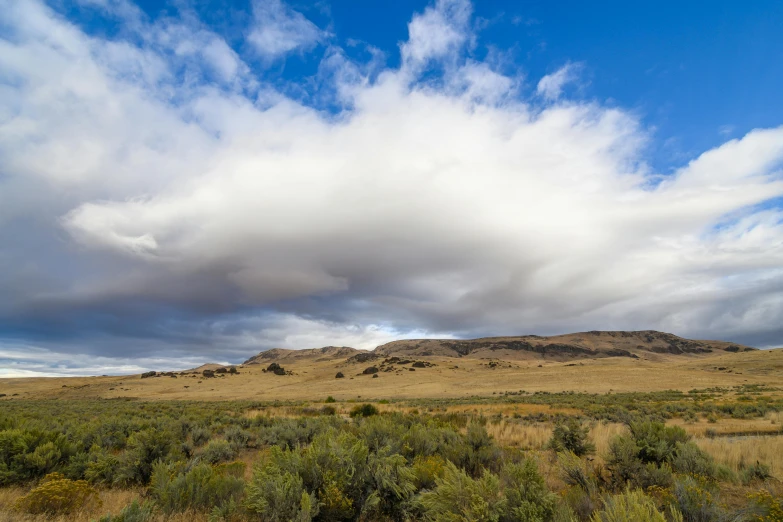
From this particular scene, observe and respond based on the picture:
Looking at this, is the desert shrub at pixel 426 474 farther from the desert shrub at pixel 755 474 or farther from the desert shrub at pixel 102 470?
the desert shrub at pixel 102 470

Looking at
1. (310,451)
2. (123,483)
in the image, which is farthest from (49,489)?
(310,451)

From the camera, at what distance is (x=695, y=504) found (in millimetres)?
4910

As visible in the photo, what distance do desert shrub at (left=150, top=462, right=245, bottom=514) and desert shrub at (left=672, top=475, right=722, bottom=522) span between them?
6.35 metres

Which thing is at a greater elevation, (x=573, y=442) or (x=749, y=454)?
(x=573, y=442)

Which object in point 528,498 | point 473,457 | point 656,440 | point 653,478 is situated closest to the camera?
point 528,498

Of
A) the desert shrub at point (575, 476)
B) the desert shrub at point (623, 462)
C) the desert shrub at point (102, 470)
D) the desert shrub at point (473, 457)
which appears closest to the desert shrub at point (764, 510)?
the desert shrub at point (575, 476)

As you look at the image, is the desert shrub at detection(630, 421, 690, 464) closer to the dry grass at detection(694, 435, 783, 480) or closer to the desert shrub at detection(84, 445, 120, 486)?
the dry grass at detection(694, 435, 783, 480)

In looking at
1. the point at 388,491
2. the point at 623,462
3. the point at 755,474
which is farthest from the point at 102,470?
the point at 755,474

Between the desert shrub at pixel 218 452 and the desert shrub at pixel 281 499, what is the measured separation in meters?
5.95

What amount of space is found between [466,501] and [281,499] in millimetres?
2533

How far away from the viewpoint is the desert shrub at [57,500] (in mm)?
6402

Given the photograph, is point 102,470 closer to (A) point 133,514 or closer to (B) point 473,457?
(A) point 133,514

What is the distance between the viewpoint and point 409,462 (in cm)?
782

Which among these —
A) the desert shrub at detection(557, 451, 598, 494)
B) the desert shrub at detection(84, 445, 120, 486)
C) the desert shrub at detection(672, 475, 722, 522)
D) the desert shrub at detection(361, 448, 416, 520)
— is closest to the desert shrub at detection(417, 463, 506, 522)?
the desert shrub at detection(361, 448, 416, 520)
